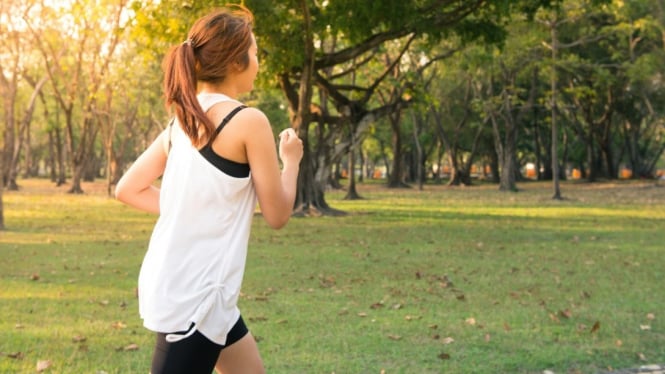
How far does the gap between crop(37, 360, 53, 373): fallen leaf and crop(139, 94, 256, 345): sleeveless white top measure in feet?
12.6

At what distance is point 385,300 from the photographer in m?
9.44

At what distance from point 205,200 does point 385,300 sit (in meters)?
6.98

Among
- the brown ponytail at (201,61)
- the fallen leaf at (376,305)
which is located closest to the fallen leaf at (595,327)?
the fallen leaf at (376,305)

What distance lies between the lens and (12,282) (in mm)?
10742

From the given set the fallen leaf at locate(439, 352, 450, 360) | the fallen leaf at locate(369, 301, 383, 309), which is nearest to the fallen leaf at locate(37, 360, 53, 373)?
the fallen leaf at locate(439, 352, 450, 360)

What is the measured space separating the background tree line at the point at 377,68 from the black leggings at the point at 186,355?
56.3ft

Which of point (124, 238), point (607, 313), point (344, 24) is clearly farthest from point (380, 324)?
point (344, 24)

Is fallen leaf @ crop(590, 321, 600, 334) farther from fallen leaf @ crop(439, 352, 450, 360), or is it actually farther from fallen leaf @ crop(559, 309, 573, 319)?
fallen leaf @ crop(439, 352, 450, 360)

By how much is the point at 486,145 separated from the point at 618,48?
2318 cm

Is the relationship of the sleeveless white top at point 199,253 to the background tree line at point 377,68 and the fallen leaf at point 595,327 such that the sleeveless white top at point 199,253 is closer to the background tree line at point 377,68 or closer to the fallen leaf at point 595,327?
the fallen leaf at point 595,327

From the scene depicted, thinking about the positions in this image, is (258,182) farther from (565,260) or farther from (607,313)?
(565,260)

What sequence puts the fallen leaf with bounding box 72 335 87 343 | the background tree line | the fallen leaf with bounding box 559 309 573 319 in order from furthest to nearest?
the background tree line → the fallen leaf with bounding box 559 309 573 319 → the fallen leaf with bounding box 72 335 87 343

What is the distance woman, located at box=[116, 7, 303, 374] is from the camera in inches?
104

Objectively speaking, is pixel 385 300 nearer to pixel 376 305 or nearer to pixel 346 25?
pixel 376 305
